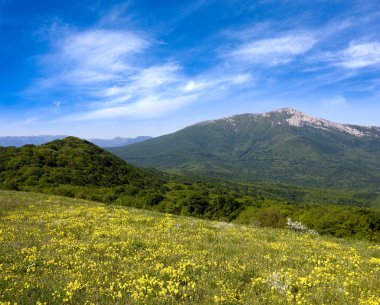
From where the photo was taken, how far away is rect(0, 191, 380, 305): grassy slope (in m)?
8.20

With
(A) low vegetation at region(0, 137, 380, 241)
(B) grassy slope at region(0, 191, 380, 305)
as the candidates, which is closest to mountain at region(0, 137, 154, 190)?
(A) low vegetation at region(0, 137, 380, 241)

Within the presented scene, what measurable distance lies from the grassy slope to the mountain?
54649 millimetres

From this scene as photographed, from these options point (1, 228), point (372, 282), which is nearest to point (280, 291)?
point (372, 282)

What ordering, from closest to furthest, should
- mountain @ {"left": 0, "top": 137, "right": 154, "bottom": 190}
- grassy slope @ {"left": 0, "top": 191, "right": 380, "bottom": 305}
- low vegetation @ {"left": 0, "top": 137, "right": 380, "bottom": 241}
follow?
grassy slope @ {"left": 0, "top": 191, "right": 380, "bottom": 305}
low vegetation @ {"left": 0, "top": 137, "right": 380, "bottom": 241}
mountain @ {"left": 0, "top": 137, "right": 154, "bottom": 190}

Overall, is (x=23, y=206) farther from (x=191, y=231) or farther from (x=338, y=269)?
(x=338, y=269)

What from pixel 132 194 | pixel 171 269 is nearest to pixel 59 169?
pixel 132 194

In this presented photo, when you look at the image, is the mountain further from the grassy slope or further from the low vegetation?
the grassy slope

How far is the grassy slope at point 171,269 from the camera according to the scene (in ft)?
26.9

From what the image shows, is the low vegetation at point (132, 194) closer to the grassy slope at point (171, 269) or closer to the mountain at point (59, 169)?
the mountain at point (59, 169)

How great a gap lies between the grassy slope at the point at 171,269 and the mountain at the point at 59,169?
54.6 m

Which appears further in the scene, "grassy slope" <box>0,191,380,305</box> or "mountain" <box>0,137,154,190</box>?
"mountain" <box>0,137,154,190</box>

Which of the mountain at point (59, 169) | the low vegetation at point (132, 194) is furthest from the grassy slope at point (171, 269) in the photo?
the mountain at point (59, 169)

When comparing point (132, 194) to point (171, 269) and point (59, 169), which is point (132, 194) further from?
Result: point (171, 269)

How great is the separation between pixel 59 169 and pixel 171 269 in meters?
81.9
